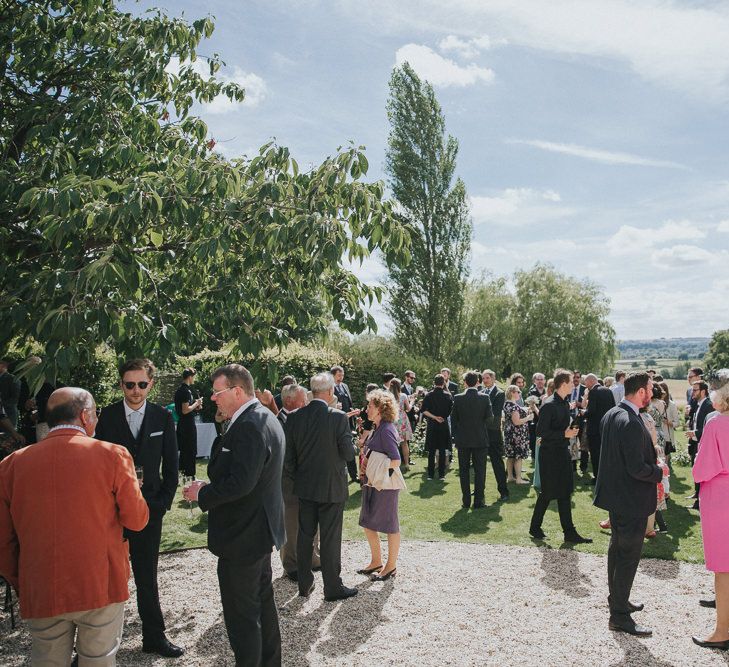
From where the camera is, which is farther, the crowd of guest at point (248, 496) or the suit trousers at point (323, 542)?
the suit trousers at point (323, 542)

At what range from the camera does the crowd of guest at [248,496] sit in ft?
12.1

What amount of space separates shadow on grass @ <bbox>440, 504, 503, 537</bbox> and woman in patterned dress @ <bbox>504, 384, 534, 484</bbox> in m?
1.88

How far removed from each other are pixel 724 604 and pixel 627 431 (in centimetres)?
160

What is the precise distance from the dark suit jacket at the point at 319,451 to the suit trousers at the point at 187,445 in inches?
236

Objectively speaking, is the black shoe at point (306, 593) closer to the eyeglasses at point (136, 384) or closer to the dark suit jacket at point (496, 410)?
the eyeglasses at point (136, 384)

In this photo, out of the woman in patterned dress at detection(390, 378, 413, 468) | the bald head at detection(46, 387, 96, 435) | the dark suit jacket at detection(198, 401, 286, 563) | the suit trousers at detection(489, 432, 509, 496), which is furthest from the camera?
the woman in patterned dress at detection(390, 378, 413, 468)

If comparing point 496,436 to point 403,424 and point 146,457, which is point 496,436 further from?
point 146,457

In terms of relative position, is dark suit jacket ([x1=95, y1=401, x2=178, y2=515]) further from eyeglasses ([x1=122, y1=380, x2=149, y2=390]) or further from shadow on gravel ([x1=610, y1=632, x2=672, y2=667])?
shadow on gravel ([x1=610, y1=632, x2=672, y2=667])

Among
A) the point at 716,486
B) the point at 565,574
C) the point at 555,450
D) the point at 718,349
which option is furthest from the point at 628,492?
the point at 718,349

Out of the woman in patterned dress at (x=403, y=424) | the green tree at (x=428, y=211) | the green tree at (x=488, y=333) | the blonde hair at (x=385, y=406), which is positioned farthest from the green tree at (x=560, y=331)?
the blonde hair at (x=385, y=406)

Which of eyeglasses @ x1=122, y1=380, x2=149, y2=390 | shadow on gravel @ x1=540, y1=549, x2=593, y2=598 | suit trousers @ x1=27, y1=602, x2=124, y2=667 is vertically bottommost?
shadow on gravel @ x1=540, y1=549, x2=593, y2=598

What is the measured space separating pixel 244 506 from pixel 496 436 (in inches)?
334

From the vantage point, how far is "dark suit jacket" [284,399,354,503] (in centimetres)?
659

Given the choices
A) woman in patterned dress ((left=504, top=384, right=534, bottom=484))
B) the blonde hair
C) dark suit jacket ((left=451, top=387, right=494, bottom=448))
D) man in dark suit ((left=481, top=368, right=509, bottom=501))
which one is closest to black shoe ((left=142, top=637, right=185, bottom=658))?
the blonde hair
